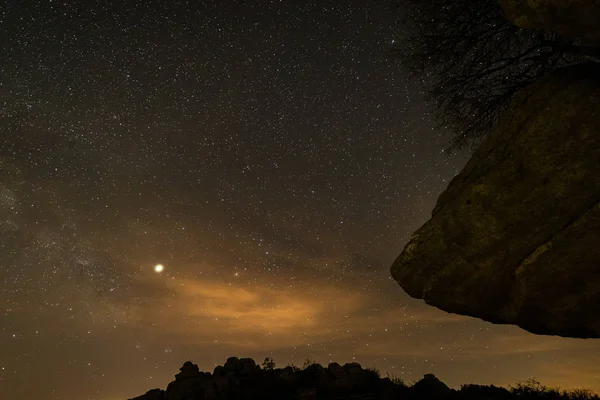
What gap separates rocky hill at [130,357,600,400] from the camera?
49.9ft

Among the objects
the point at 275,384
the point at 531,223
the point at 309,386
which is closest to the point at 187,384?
the point at 275,384

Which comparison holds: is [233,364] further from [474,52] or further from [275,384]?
[474,52]

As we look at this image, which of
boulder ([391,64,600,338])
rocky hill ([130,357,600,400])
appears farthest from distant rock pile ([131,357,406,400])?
boulder ([391,64,600,338])

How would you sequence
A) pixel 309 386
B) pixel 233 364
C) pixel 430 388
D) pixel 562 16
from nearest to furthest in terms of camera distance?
1. pixel 562 16
2. pixel 430 388
3. pixel 309 386
4. pixel 233 364

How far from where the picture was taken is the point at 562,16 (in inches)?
304

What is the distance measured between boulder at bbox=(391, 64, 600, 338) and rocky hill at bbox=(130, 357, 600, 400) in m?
5.76

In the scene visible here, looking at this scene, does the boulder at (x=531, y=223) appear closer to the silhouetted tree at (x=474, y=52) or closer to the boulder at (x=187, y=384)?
the silhouetted tree at (x=474, y=52)

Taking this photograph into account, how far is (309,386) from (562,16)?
15400 millimetres

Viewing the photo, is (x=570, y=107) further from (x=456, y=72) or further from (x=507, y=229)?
(x=456, y=72)

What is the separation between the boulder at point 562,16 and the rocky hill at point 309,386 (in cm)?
1112

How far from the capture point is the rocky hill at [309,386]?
49.9 feet

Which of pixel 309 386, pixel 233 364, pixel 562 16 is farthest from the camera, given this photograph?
pixel 233 364

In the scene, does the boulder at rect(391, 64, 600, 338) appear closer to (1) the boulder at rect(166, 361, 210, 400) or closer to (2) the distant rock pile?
(2) the distant rock pile

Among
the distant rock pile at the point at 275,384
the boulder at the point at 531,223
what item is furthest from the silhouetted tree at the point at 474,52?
the distant rock pile at the point at 275,384
